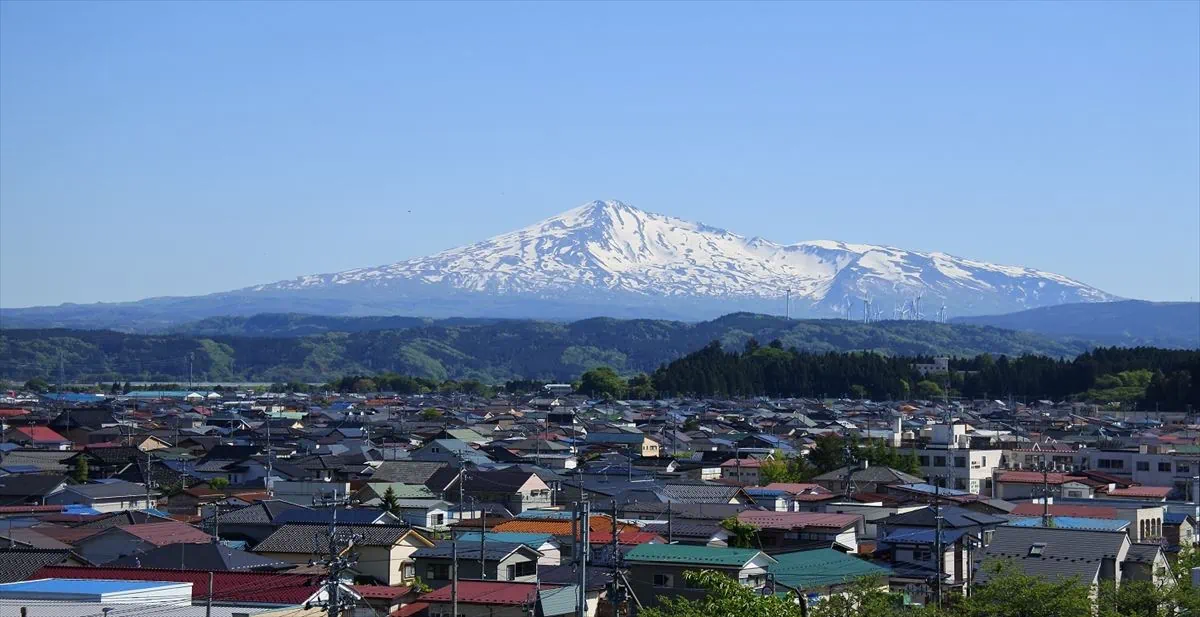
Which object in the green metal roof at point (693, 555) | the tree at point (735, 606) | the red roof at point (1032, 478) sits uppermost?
the tree at point (735, 606)

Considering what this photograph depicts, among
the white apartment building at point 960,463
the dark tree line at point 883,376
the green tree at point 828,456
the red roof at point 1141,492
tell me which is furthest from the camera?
the dark tree line at point 883,376

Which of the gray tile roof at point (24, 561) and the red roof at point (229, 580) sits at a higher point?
the red roof at point (229, 580)

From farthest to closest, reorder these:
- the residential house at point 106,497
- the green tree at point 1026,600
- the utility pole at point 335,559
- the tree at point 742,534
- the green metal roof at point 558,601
Result: the residential house at point 106,497 → the tree at point 742,534 → the green metal roof at point 558,601 → the green tree at point 1026,600 → the utility pole at point 335,559

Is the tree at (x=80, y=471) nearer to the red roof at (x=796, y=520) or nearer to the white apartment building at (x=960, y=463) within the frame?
the red roof at (x=796, y=520)

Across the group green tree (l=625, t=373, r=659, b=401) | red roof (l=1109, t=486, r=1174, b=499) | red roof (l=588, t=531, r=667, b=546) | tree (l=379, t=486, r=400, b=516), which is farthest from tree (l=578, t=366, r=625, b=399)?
red roof (l=588, t=531, r=667, b=546)

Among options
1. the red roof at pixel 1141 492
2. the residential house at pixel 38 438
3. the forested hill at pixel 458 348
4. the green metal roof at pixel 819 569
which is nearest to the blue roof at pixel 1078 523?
the green metal roof at pixel 819 569

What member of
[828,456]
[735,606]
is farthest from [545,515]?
[735,606]

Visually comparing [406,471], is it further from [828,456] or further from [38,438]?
[38,438]

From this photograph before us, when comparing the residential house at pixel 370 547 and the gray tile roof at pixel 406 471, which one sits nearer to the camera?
the residential house at pixel 370 547
